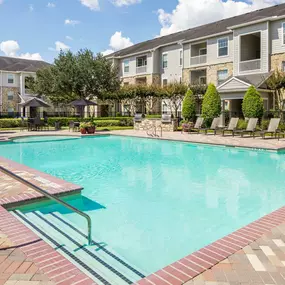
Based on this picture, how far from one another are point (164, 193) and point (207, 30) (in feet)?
89.5

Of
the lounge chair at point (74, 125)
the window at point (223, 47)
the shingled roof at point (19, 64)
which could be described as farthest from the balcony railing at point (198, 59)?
the shingled roof at point (19, 64)

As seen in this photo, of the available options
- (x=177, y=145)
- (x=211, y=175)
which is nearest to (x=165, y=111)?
(x=177, y=145)

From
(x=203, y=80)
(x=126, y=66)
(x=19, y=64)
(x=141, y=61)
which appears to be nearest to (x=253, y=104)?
(x=203, y=80)

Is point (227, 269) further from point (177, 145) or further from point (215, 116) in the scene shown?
point (215, 116)

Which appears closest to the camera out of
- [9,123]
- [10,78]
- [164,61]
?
[9,123]

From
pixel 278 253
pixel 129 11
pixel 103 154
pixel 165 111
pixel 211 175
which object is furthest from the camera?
pixel 165 111

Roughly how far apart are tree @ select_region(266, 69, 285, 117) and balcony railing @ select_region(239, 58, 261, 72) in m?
3.09

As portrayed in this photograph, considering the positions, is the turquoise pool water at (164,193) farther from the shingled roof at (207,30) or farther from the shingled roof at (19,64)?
the shingled roof at (19,64)

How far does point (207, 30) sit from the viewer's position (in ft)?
103

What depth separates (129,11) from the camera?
22656mm

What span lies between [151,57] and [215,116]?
15012 millimetres

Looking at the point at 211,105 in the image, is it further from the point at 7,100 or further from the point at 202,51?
the point at 7,100

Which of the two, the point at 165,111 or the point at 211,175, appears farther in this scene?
the point at 165,111

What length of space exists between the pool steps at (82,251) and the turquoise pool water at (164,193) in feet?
0.90
